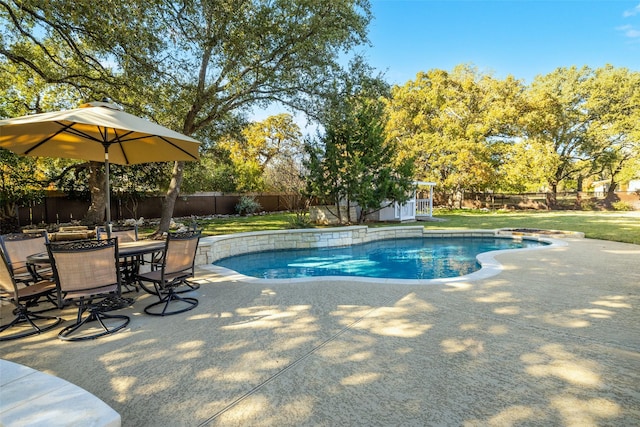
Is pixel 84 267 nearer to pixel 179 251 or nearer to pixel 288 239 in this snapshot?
pixel 179 251

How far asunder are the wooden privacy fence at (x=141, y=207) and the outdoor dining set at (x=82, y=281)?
12200mm

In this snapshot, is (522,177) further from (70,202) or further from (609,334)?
(70,202)

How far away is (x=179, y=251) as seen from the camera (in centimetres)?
439

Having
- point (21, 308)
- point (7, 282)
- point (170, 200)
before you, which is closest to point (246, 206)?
point (170, 200)

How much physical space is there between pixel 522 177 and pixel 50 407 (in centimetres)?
2997

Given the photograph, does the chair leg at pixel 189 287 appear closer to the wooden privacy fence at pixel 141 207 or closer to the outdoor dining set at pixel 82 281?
the outdoor dining set at pixel 82 281

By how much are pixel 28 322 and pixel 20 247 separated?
135 cm

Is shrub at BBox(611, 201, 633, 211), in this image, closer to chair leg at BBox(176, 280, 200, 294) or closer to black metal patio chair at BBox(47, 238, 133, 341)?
chair leg at BBox(176, 280, 200, 294)

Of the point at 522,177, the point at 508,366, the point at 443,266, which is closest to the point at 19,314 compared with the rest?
the point at 508,366

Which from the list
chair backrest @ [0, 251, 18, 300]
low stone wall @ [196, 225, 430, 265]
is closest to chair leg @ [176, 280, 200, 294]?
chair backrest @ [0, 251, 18, 300]

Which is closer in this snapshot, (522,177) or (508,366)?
(508,366)

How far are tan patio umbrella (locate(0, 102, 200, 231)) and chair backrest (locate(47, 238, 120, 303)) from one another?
1.35 metres

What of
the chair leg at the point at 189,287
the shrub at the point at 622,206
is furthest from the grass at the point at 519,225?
the shrub at the point at 622,206

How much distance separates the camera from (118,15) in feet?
24.7
